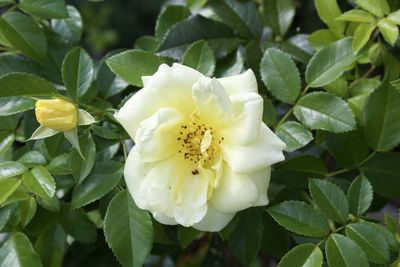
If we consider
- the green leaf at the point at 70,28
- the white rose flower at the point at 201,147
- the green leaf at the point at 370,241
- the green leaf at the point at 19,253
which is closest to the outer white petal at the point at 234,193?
the white rose flower at the point at 201,147

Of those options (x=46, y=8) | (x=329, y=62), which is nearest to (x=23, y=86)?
(x=46, y=8)

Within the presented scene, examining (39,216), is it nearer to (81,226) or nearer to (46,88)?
(81,226)

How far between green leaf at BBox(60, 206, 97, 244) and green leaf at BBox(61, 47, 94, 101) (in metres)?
0.14

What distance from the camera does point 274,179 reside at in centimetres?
73

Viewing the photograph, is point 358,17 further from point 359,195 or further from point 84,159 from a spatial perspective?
point 84,159

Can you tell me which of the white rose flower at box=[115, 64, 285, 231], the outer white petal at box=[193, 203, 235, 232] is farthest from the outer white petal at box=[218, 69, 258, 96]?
the outer white petal at box=[193, 203, 235, 232]

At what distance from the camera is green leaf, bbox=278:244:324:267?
61cm

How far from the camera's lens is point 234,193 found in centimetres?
59

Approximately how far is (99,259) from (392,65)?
1.46 ft

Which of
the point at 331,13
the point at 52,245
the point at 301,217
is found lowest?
the point at 52,245

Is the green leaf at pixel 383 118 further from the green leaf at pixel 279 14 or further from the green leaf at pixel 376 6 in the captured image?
the green leaf at pixel 279 14

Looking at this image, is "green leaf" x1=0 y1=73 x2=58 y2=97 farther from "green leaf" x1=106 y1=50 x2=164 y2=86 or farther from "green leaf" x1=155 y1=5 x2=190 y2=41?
"green leaf" x1=155 y1=5 x2=190 y2=41

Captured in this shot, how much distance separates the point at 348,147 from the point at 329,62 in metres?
0.11

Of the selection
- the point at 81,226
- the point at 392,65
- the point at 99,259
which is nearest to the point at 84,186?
the point at 81,226
